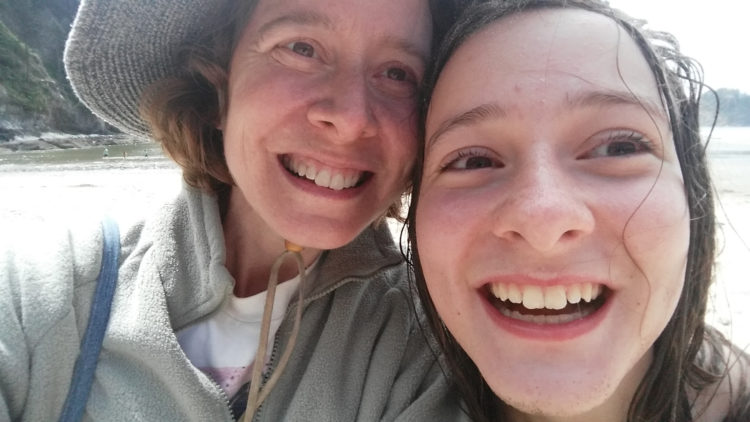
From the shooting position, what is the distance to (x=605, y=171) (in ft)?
3.39

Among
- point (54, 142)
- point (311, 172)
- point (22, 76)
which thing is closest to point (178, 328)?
point (311, 172)

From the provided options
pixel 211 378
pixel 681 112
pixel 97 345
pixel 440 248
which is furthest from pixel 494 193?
pixel 97 345

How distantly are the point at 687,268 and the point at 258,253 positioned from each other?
1149 mm

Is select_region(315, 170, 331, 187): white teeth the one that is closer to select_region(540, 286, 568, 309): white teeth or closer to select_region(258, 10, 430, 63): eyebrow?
select_region(258, 10, 430, 63): eyebrow

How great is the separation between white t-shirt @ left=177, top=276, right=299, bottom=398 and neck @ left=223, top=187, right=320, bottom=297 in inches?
3.5

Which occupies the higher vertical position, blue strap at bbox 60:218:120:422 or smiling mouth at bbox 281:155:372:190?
smiling mouth at bbox 281:155:372:190

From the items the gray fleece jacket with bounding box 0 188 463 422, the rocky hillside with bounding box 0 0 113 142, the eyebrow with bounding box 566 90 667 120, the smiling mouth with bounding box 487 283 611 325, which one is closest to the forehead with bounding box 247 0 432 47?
the eyebrow with bounding box 566 90 667 120

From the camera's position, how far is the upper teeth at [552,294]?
3.26ft

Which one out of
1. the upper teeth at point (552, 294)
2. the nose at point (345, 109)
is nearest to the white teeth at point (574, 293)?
the upper teeth at point (552, 294)

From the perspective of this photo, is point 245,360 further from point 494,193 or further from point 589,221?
point 589,221

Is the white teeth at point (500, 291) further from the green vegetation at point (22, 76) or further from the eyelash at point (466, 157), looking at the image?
the green vegetation at point (22, 76)

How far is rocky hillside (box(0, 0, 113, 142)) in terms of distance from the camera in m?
29.6

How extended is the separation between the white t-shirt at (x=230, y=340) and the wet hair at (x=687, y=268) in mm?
546

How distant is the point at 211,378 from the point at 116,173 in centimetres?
1721
